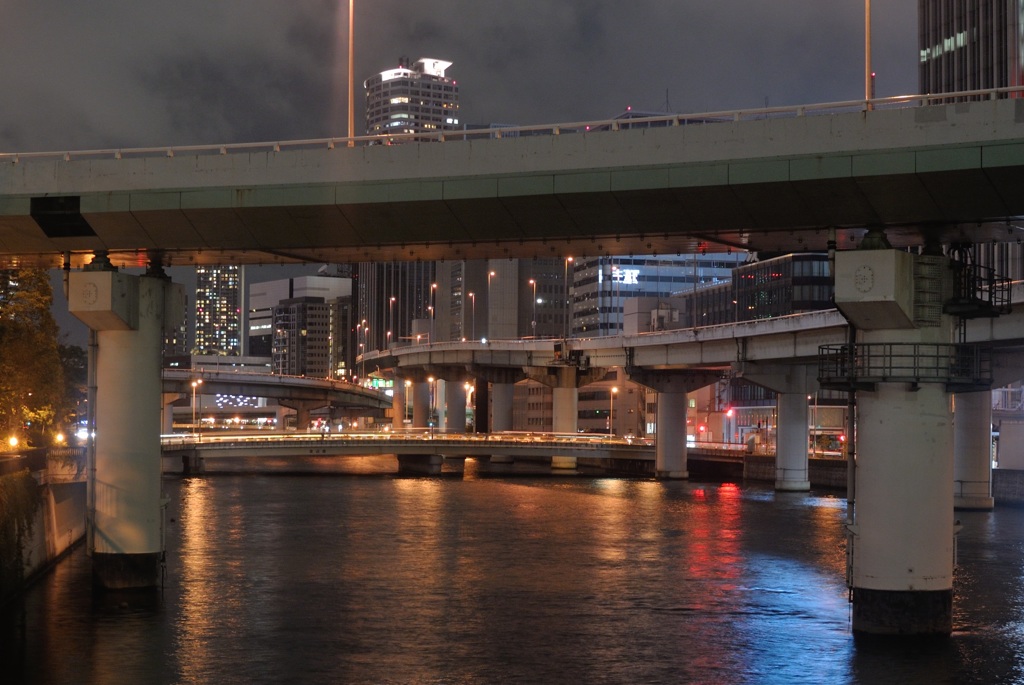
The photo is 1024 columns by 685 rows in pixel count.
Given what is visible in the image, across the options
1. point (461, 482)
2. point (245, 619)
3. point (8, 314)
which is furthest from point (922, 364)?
point (461, 482)

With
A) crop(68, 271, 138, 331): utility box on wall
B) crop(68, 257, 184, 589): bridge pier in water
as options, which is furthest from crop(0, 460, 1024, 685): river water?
crop(68, 271, 138, 331): utility box on wall

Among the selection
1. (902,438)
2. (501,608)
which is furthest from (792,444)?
(902,438)

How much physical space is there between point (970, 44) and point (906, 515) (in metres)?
166

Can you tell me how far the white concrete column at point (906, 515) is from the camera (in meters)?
30.4

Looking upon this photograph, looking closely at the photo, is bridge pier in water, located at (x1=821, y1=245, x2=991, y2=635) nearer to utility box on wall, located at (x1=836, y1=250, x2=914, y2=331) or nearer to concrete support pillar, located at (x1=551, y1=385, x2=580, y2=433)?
utility box on wall, located at (x1=836, y1=250, x2=914, y2=331)

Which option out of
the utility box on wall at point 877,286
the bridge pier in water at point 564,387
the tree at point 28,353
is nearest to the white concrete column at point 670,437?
the bridge pier in water at point 564,387

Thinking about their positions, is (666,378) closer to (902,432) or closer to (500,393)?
(500,393)

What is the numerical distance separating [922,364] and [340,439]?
8995 cm

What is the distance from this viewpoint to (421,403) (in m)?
197

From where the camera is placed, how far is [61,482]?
179 ft

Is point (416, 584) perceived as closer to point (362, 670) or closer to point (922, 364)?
point (362, 670)

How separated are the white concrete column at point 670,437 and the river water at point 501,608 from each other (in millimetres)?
42979

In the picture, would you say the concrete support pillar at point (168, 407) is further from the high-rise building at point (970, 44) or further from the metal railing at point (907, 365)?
the metal railing at point (907, 365)

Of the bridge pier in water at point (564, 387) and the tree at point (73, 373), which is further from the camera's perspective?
the bridge pier in water at point (564, 387)
